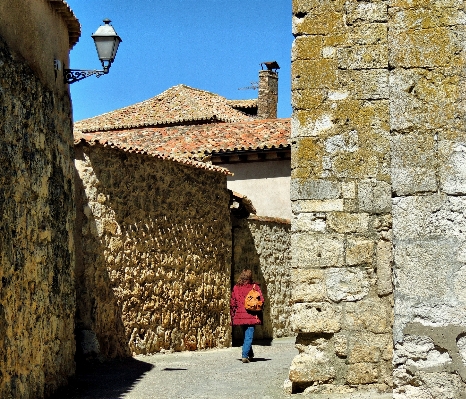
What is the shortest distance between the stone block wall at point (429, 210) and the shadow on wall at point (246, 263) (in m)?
13.1

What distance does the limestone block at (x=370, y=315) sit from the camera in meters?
8.59

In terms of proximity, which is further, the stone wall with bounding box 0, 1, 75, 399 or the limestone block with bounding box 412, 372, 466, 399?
the stone wall with bounding box 0, 1, 75, 399

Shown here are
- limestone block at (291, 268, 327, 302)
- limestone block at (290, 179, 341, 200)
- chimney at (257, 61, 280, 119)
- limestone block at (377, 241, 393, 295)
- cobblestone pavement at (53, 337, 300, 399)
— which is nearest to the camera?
limestone block at (377, 241, 393, 295)

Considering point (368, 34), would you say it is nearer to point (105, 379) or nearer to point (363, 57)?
point (363, 57)

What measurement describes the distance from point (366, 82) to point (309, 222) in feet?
4.65

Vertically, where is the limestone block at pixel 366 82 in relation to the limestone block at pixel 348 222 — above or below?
above

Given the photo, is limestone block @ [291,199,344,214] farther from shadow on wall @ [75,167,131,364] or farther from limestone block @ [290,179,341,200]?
shadow on wall @ [75,167,131,364]

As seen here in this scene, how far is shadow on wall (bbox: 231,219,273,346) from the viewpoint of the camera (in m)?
17.3

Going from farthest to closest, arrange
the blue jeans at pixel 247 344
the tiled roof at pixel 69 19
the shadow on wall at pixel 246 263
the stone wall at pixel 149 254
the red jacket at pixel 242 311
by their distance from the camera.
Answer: the shadow on wall at pixel 246 263 → the red jacket at pixel 242 311 → the blue jeans at pixel 247 344 → the stone wall at pixel 149 254 → the tiled roof at pixel 69 19

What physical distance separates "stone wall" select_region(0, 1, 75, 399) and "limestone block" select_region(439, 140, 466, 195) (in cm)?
472

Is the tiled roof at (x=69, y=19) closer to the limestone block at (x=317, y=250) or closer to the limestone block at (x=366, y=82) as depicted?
the limestone block at (x=366, y=82)

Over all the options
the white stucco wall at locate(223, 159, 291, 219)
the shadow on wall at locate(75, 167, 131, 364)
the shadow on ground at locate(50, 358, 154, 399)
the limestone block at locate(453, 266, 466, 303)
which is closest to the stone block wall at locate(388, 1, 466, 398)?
the limestone block at locate(453, 266, 466, 303)

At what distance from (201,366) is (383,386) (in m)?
4.63

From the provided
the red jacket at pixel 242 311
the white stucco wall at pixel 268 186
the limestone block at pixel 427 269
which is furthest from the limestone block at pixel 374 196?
the white stucco wall at pixel 268 186
